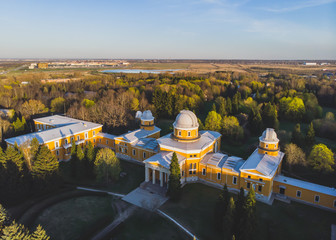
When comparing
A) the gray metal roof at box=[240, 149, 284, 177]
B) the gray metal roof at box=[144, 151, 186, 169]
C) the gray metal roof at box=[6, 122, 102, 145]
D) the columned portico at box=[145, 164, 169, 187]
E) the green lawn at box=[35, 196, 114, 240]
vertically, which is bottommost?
the green lawn at box=[35, 196, 114, 240]

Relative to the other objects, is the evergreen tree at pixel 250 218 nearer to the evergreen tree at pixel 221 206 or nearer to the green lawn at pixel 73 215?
the evergreen tree at pixel 221 206

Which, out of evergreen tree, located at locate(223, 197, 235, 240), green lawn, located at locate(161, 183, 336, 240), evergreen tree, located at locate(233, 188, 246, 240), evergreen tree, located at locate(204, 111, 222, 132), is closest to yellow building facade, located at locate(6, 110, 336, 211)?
green lawn, located at locate(161, 183, 336, 240)

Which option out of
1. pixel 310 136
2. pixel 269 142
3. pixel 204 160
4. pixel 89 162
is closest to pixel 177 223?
pixel 204 160

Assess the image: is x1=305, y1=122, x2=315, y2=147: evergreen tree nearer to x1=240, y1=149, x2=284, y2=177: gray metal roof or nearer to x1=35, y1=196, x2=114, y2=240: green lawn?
x1=240, y1=149, x2=284, y2=177: gray metal roof

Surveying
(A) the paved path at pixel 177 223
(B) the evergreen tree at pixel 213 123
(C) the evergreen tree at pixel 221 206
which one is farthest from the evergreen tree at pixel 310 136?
(A) the paved path at pixel 177 223

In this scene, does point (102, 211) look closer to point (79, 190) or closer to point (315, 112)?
point (79, 190)

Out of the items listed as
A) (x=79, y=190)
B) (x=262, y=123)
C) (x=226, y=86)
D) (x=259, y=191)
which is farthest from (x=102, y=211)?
(x=226, y=86)
